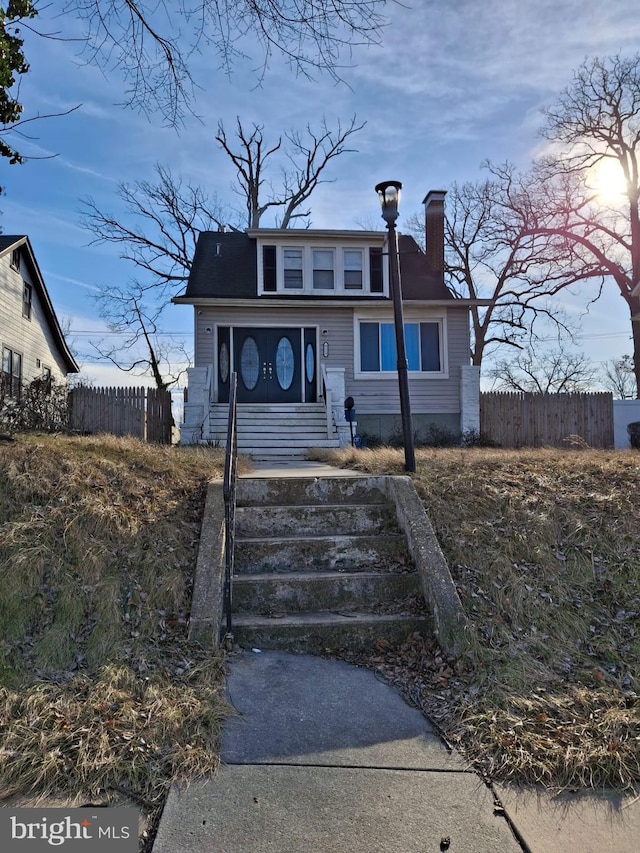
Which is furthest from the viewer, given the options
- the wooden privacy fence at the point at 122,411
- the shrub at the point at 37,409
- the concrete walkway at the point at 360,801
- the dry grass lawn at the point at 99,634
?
the wooden privacy fence at the point at 122,411

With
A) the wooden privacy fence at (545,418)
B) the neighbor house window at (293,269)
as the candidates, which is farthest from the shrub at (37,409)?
the wooden privacy fence at (545,418)

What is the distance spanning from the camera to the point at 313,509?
16.7 ft

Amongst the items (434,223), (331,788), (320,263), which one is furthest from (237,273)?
(331,788)

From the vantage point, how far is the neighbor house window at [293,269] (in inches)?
586

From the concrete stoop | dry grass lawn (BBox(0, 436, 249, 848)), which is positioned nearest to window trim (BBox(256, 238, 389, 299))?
dry grass lawn (BBox(0, 436, 249, 848))

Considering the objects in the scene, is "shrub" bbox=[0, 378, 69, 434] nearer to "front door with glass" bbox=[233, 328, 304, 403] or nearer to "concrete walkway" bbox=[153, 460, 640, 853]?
"front door with glass" bbox=[233, 328, 304, 403]

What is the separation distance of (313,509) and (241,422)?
748cm

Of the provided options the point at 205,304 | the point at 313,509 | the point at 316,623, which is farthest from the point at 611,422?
the point at 316,623

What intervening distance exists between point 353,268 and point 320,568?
38.8 ft

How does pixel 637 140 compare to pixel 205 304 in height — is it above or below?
above

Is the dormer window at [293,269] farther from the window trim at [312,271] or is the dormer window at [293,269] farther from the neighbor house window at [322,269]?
the neighbor house window at [322,269]

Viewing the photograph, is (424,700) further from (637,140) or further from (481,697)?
(637,140)

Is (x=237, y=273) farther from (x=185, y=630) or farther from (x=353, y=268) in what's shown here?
(x=185, y=630)

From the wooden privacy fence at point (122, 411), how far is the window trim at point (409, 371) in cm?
495
